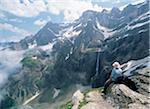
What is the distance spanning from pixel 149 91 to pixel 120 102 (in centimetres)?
476

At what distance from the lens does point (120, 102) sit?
164 feet

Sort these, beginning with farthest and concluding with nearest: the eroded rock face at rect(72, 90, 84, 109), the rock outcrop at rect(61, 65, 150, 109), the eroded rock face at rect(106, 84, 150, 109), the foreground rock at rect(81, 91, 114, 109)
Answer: the eroded rock face at rect(72, 90, 84, 109) → the foreground rock at rect(81, 91, 114, 109) → the rock outcrop at rect(61, 65, 150, 109) → the eroded rock face at rect(106, 84, 150, 109)

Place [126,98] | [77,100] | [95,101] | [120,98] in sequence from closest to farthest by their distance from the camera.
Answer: [126,98], [120,98], [95,101], [77,100]

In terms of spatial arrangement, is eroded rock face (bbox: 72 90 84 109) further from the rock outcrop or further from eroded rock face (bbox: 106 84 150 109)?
eroded rock face (bbox: 106 84 150 109)

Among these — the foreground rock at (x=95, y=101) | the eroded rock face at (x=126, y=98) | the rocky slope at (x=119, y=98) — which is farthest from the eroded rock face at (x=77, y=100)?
the eroded rock face at (x=126, y=98)

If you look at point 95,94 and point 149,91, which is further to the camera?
point 95,94

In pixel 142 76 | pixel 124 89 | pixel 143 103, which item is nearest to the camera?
pixel 143 103

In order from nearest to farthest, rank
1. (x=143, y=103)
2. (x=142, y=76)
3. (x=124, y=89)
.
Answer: (x=143, y=103) < (x=124, y=89) < (x=142, y=76)

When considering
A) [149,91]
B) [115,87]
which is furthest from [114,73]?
[149,91]

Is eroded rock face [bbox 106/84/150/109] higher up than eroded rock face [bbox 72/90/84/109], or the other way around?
eroded rock face [bbox 106/84/150/109]

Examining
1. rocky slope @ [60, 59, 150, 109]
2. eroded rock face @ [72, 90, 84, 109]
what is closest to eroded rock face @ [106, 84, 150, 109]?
rocky slope @ [60, 59, 150, 109]

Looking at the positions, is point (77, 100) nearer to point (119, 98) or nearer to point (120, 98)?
point (119, 98)

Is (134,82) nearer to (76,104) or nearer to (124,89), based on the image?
(124,89)

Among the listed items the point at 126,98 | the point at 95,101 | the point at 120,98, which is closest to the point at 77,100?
the point at 95,101
